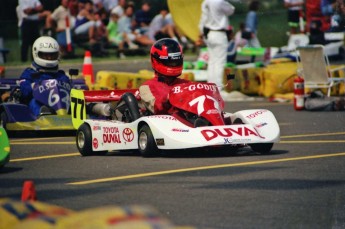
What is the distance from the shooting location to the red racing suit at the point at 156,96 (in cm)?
1284

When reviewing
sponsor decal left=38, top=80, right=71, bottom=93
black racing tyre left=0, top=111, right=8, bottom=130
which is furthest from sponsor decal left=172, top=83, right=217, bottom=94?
black racing tyre left=0, top=111, right=8, bottom=130

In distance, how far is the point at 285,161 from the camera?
39.1ft

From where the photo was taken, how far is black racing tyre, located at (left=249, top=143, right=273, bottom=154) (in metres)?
12.6

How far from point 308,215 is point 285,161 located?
3.38 m

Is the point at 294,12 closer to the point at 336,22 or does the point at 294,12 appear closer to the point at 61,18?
the point at 336,22

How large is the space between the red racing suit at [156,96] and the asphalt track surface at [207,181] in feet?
1.77

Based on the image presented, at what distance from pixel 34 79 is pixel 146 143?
14.8 feet

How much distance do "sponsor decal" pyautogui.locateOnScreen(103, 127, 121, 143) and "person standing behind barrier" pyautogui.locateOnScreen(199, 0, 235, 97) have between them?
7.99 metres

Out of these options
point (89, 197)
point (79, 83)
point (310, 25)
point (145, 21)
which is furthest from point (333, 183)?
point (145, 21)

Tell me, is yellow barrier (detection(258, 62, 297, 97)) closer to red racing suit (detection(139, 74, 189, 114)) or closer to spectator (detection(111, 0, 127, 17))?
red racing suit (detection(139, 74, 189, 114))

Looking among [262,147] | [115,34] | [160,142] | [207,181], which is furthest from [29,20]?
[207,181]

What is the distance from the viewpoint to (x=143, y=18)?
111 feet

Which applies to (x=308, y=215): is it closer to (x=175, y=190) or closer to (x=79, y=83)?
(x=175, y=190)

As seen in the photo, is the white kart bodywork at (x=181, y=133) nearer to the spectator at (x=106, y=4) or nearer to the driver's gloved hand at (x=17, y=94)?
the driver's gloved hand at (x=17, y=94)
